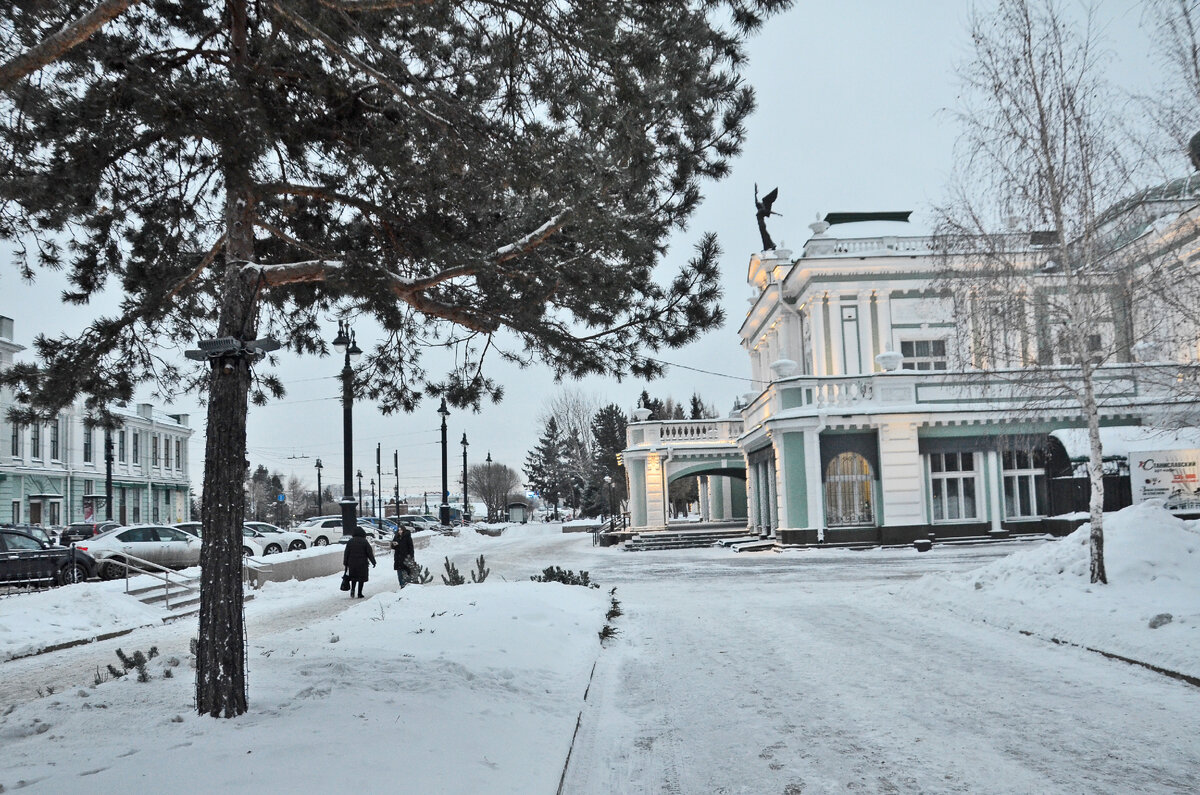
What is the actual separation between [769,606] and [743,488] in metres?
36.2

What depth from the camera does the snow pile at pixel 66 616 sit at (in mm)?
14312

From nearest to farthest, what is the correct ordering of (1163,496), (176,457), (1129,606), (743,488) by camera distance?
(1129,606), (1163,496), (743,488), (176,457)

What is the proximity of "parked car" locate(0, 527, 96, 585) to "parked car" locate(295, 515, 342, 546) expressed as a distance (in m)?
19.5

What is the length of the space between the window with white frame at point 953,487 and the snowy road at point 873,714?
19.8m

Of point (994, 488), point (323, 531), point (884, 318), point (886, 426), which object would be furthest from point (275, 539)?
point (994, 488)

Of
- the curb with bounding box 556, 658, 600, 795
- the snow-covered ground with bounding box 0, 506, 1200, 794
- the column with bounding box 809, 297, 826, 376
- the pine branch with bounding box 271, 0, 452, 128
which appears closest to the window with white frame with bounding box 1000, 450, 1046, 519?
the column with bounding box 809, 297, 826, 376

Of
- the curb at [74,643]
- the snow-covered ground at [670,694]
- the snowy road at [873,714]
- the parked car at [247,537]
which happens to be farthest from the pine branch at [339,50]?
the parked car at [247,537]

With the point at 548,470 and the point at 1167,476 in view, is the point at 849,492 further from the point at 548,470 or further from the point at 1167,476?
the point at 548,470

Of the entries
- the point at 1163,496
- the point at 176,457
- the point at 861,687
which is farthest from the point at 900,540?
the point at 176,457

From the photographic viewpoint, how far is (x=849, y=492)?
1273 inches

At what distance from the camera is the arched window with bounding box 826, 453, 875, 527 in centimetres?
3212

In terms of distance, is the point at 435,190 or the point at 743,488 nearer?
the point at 435,190

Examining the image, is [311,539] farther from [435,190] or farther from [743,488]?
[435,190]

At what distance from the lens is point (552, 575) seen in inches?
679
